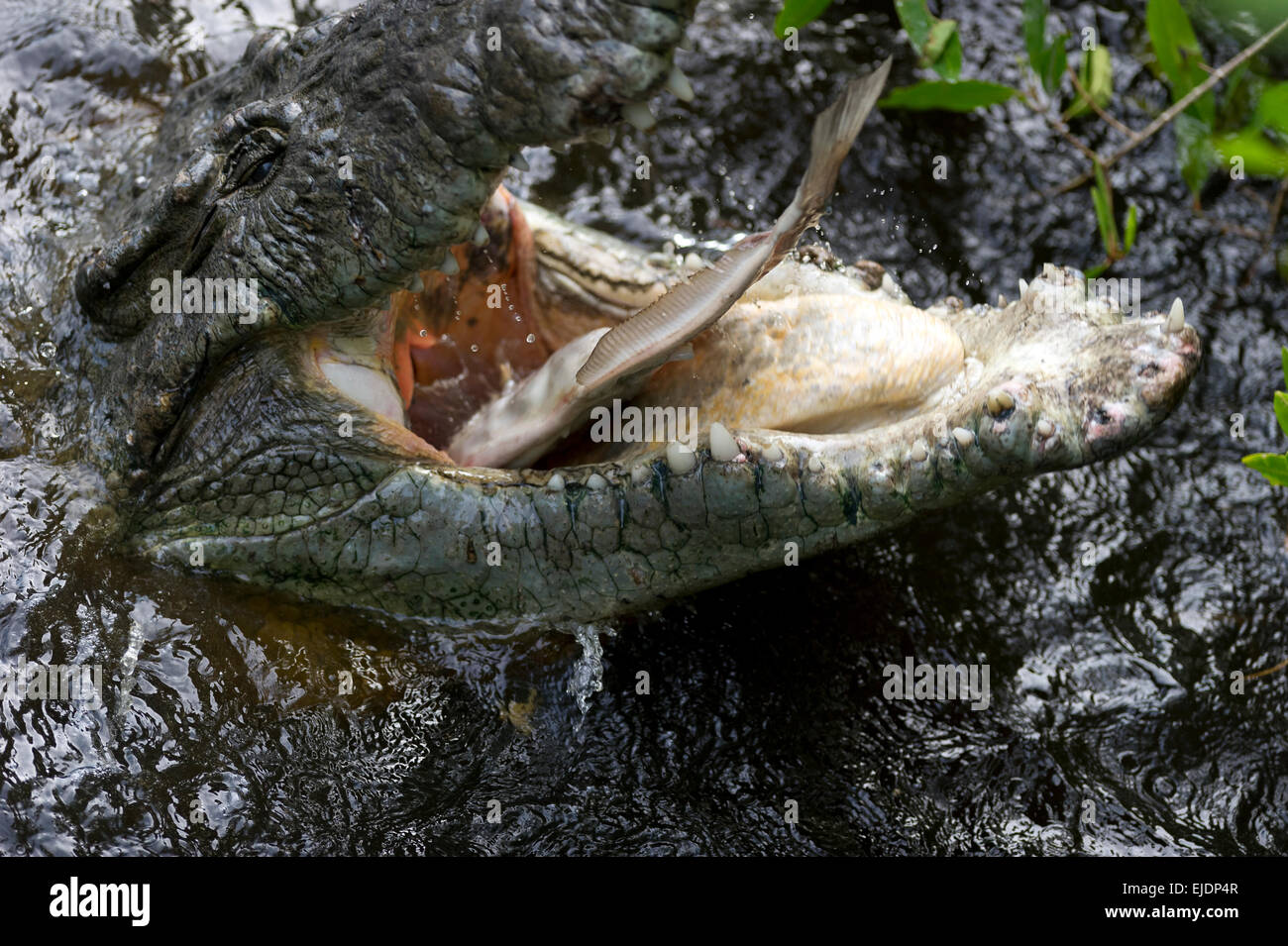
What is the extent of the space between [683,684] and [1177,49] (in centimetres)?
293

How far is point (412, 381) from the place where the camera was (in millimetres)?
3436

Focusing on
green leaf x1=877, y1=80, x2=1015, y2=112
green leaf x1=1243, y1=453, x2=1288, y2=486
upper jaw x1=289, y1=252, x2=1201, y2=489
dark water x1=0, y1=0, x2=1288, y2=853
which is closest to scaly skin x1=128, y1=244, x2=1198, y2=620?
upper jaw x1=289, y1=252, x2=1201, y2=489

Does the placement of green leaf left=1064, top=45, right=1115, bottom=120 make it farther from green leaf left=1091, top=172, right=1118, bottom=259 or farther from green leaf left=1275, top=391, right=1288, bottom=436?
green leaf left=1275, top=391, right=1288, bottom=436

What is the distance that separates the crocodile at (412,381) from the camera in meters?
2.56

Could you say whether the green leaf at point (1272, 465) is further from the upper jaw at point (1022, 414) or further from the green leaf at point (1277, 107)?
the green leaf at point (1277, 107)

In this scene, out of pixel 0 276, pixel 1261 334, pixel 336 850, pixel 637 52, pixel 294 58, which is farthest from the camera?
pixel 1261 334

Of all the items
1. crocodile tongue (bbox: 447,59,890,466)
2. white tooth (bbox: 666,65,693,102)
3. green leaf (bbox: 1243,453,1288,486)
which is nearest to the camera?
white tooth (bbox: 666,65,693,102)

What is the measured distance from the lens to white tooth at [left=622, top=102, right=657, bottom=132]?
7.61 feet

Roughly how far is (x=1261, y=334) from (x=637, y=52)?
2990 millimetres

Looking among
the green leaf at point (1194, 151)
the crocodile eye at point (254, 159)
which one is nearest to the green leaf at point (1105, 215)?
the green leaf at point (1194, 151)

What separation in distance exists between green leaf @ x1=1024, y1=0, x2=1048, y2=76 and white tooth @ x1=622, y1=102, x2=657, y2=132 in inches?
104
